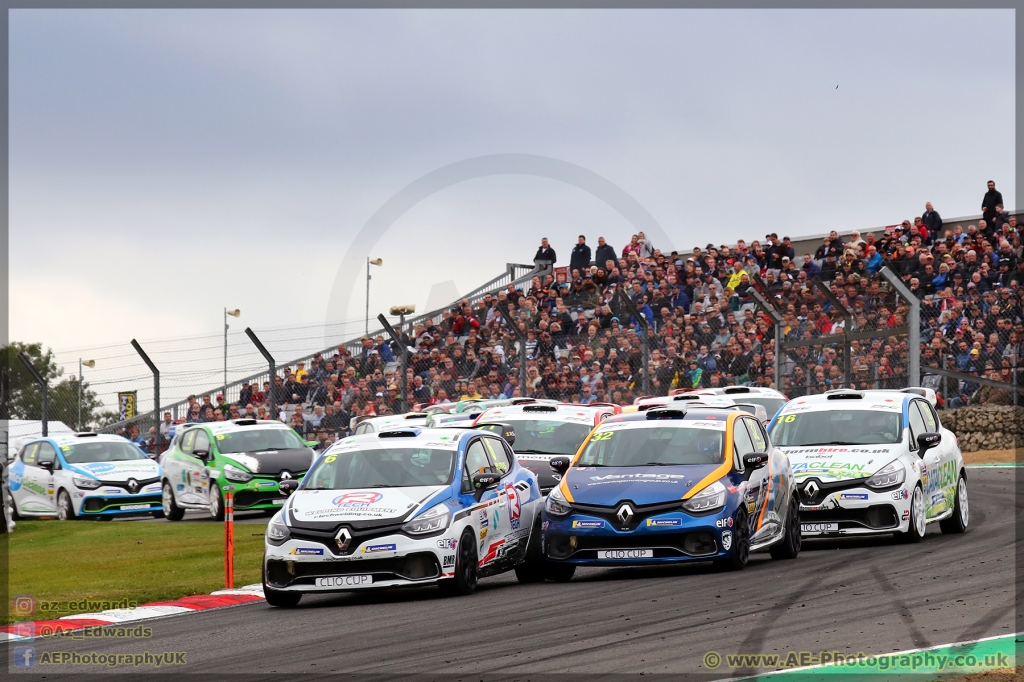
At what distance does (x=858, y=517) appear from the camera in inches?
587

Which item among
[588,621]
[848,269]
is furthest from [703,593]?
[848,269]

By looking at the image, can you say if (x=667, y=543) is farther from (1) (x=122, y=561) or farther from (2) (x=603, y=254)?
(2) (x=603, y=254)

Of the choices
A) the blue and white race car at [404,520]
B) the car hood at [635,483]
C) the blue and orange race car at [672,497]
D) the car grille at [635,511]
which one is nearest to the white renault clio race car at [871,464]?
the blue and orange race car at [672,497]

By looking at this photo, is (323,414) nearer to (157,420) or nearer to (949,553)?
(157,420)

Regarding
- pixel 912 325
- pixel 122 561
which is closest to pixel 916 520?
pixel 912 325

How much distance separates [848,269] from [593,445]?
43.5ft

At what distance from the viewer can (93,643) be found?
10453 mm

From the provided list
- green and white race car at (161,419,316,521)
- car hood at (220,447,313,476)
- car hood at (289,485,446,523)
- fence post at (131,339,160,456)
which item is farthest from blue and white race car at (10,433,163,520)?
car hood at (289,485,446,523)

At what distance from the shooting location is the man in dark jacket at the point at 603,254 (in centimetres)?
3228

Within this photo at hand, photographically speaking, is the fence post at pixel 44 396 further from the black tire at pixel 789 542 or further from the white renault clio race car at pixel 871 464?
the black tire at pixel 789 542

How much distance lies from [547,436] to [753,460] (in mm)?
6025

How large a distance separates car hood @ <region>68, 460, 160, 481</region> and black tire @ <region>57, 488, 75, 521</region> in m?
0.48

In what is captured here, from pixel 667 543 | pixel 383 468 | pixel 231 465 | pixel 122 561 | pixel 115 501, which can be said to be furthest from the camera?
pixel 115 501

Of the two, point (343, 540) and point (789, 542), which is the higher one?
point (343, 540)
